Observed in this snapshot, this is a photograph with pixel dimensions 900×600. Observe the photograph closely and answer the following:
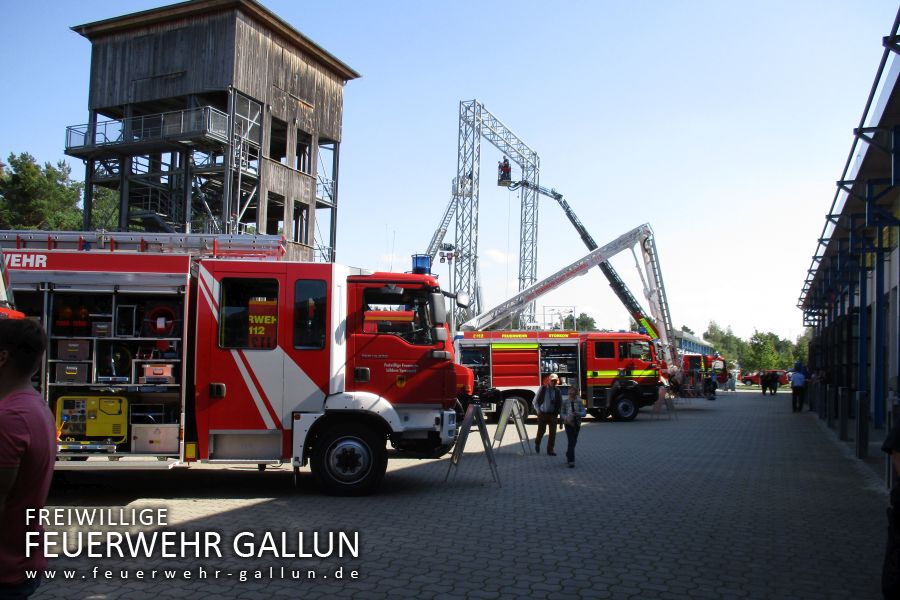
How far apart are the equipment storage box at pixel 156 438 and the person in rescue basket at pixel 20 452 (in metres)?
6.60

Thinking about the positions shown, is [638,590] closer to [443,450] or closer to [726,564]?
[726,564]

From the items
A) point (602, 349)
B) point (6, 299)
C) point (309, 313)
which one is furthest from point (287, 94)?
point (6, 299)

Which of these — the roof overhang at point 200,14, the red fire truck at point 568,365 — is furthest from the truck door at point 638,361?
the roof overhang at point 200,14

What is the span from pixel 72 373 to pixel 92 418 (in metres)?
0.60

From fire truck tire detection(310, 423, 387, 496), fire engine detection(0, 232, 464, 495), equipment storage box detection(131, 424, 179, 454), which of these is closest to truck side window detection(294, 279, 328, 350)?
fire engine detection(0, 232, 464, 495)

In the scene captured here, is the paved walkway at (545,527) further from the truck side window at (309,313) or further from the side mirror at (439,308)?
the side mirror at (439,308)

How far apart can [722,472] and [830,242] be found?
50.4 feet

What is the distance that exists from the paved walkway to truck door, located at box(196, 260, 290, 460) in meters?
0.77

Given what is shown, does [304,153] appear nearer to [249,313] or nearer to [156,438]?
[249,313]

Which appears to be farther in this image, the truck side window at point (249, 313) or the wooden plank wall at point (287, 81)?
the wooden plank wall at point (287, 81)

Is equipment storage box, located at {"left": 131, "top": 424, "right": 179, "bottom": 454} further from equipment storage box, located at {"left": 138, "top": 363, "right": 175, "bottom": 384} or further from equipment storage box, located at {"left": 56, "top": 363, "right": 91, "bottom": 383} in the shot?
equipment storage box, located at {"left": 56, "top": 363, "right": 91, "bottom": 383}

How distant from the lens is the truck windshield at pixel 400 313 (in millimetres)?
10438

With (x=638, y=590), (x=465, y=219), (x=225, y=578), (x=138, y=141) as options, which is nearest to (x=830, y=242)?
(x=465, y=219)

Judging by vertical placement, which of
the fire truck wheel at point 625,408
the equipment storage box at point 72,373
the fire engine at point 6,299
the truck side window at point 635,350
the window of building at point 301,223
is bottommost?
the fire truck wheel at point 625,408
